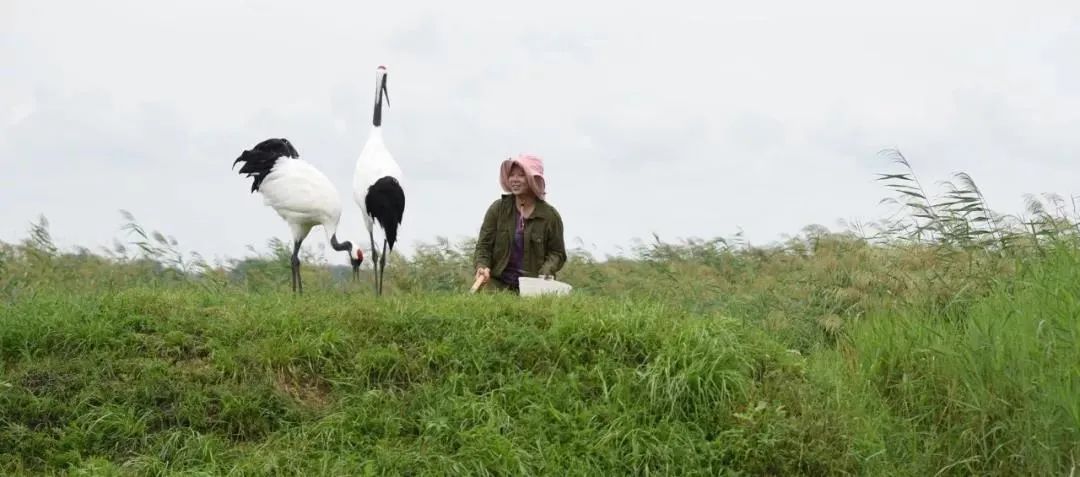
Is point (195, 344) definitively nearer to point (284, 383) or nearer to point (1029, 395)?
point (284, 383)

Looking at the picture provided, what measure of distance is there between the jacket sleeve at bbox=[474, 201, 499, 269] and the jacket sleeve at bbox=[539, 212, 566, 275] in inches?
15.9

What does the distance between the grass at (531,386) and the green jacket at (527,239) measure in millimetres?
658

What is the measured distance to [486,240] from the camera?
8.20 meters

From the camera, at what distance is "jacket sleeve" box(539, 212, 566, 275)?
26.7ft

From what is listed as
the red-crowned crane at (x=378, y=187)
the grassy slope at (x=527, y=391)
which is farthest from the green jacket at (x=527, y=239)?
the red-crowned crane at (x=378, y=187)

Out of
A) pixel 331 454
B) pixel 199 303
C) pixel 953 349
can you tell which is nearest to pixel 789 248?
pixel 953 349

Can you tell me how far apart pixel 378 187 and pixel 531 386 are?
4.77 metres

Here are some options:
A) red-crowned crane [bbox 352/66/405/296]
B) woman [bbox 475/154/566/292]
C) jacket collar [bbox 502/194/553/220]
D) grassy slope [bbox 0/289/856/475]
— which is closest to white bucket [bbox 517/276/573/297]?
woman [bbox 475/154/566/292]

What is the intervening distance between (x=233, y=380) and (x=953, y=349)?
406cm

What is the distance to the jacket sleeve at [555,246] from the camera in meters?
8.13

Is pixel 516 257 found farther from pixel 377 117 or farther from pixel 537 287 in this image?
pixel 377 117

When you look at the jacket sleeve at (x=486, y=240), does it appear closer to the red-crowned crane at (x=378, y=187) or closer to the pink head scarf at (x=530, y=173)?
the pink head scarf at (x=530, y=173)

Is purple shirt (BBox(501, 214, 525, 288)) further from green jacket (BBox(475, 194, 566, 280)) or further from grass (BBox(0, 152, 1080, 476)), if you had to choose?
grass (BBox(0, 152, 1080, 476))

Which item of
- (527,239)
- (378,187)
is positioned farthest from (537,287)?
(378,187)
